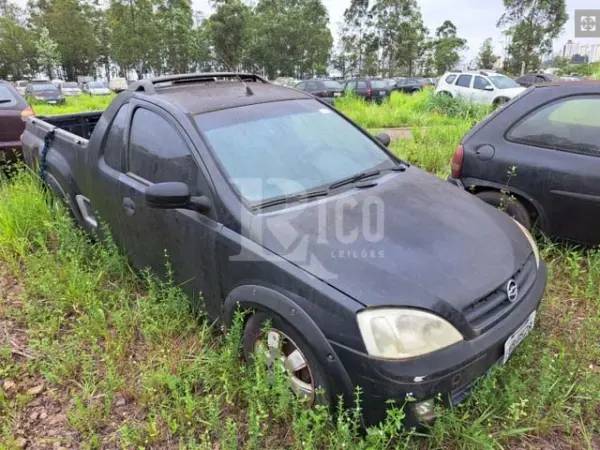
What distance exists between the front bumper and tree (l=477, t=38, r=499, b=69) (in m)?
49.5

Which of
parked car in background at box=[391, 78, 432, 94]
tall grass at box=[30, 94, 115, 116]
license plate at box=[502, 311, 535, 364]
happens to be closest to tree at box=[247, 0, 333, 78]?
parked car in background at box=[391, 78, 432, 94]

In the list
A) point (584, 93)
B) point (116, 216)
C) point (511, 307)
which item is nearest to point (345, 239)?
point (511, 307)

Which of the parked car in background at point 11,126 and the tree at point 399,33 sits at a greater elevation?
the tree at point 399,33

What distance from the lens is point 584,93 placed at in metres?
3.51

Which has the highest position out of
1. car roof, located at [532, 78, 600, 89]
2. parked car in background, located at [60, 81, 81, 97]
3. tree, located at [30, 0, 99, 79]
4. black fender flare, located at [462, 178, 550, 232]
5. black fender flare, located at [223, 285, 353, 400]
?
tree, located at [30, 0, 99, 79]

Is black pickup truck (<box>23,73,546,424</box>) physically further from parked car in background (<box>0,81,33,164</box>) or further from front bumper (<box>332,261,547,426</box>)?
parked car in background (<box>0,81,33,164</box>)

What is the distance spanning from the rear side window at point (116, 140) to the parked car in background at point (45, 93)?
2267 cm

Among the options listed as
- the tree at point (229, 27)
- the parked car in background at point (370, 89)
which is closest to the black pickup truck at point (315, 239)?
the parked car in background at point (370, 89)

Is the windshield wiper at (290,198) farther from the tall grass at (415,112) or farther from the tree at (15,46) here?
the tree at (15,46)

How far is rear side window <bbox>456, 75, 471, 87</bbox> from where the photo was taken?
1535 cm

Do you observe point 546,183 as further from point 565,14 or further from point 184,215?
point 565,14

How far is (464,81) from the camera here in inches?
609

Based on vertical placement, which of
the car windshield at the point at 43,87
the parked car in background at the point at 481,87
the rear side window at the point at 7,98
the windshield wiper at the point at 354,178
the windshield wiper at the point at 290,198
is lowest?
the windshield wiper at the point at 290,198

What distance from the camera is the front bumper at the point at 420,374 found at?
70.4 inches
